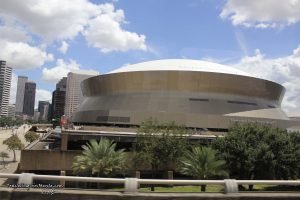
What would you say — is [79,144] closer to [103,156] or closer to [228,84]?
[103,156]

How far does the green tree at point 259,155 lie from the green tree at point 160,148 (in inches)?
152

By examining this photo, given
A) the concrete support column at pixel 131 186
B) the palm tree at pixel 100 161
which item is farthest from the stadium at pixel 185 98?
the concrete support column at pixel 131 186

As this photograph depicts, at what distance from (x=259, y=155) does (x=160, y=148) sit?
333 inches

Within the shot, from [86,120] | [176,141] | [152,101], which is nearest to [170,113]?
[152,101]

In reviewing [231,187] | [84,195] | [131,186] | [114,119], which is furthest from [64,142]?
[114,119]

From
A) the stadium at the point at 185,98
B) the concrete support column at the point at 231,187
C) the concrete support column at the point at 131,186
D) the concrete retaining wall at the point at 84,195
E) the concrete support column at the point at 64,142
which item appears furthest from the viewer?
the stadium at the point at 185,98

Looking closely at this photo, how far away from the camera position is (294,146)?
101 ft

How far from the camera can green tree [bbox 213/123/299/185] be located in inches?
1119

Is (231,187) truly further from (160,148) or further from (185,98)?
(185,98)

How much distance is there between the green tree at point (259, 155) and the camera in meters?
28.4

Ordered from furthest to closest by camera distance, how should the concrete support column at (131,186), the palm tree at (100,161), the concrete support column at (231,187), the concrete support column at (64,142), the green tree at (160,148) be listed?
the concrete support column at (64,142) → the green tree at (160,148) → the palm tree at (100,161) → the concrete support column at (231,187) → the concrete support column at (131,186)

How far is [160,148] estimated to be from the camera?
3281 centimetres

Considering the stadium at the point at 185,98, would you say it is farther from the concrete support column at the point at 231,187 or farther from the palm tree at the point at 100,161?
the concrete support column at the point at 231,187

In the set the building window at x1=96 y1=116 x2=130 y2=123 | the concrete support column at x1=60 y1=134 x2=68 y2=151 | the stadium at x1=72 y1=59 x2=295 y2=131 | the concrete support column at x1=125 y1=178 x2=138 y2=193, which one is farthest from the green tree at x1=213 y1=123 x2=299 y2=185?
the building window at x1=96 y1=116 x2=130 y2=123
